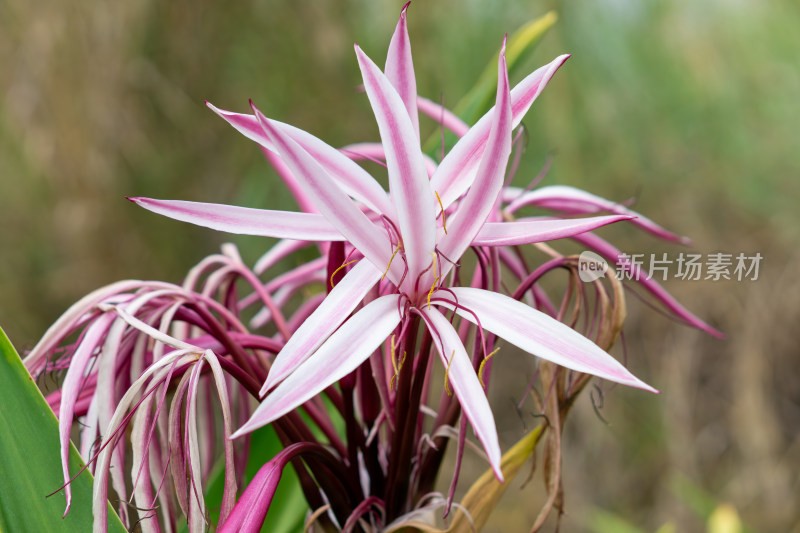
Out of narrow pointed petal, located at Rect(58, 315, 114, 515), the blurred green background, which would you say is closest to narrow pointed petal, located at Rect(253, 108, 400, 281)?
narrow pointed petal, located at Rect(58, 315, 114, 515)

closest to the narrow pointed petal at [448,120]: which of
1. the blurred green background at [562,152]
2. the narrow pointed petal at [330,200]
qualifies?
the narrow pointed petal at [330,200]

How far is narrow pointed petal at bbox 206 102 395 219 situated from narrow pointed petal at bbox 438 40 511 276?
0.03 m

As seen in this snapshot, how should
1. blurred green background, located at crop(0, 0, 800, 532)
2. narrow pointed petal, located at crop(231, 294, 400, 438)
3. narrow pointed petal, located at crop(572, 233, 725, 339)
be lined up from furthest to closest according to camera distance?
blurred green background, located at crop(0, 0, 800, 532), narrow pointed petal, located at crop(572, 233, 725, 339), narrow pointed petal, located at crop(231, 294, 400, 438)

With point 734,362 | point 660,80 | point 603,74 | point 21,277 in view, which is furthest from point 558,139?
point 21,277

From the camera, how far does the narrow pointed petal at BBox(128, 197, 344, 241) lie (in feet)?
0.83

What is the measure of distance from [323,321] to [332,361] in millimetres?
19

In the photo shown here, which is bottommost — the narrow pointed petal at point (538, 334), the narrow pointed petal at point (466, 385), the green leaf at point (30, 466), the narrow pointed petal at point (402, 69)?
the green leaf at point (30, 466)

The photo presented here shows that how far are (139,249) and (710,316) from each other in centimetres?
132

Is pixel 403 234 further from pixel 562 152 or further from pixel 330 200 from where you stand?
pixel 562 152

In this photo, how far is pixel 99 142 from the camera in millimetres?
1356

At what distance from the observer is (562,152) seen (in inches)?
61.6

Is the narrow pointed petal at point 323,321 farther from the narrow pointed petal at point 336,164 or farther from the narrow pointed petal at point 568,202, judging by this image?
the narrow pointed petal at point 568,202

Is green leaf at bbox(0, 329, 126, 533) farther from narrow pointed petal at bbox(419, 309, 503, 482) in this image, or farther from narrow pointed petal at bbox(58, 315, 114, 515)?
narrow pointed petal at bbox(419, 309, 503, 482)

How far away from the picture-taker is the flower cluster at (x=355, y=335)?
9.1 inches
